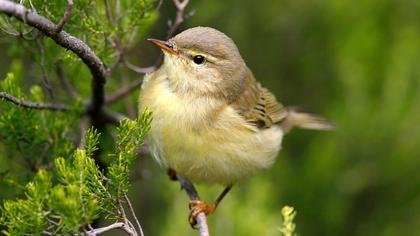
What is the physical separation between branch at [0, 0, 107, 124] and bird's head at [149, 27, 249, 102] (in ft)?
1.31

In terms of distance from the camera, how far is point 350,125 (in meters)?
4.67

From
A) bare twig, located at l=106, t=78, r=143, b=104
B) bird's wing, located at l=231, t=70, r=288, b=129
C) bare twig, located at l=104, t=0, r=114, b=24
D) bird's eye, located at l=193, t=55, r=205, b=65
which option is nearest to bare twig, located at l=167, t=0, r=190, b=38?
bird's eye, located at l=193, t=55, r=205, b=65

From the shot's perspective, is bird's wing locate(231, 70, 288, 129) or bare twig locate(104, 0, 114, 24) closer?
bare twig locate(104, 0, 114, 24)

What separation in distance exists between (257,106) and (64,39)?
181 centimetres

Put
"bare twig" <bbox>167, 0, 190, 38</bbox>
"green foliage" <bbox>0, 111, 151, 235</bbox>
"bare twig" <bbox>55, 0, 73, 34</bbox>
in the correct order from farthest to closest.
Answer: "bare twig" <bbox>167, 0, 190, 38</bbox> < "bare twig" <bbox>55, 0, 73, 34</bbox> < "green foliage" <bbox>0, 111, 151, 235</bbox>

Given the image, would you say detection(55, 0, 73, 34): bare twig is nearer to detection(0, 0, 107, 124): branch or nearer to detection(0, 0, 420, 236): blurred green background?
detection(0, 0, 107, 124): branch

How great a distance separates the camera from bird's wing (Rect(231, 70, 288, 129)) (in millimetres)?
3748

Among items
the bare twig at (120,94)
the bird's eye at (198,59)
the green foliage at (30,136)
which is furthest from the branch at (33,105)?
the bird's eye at (198,59)

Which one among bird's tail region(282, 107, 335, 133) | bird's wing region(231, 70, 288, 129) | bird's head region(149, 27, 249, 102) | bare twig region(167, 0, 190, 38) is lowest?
bird's tail region(282, 107, 335, 133)

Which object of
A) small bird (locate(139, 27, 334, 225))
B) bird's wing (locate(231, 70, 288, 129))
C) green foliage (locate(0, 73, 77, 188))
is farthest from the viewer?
bird's wing (locate(231, 70, 288, 129))

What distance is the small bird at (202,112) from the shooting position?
10.8 feet

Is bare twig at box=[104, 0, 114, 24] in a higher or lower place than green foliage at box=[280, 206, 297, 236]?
higher

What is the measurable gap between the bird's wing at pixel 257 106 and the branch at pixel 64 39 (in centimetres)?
86

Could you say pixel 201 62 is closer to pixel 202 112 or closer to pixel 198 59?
pixel 198 59
